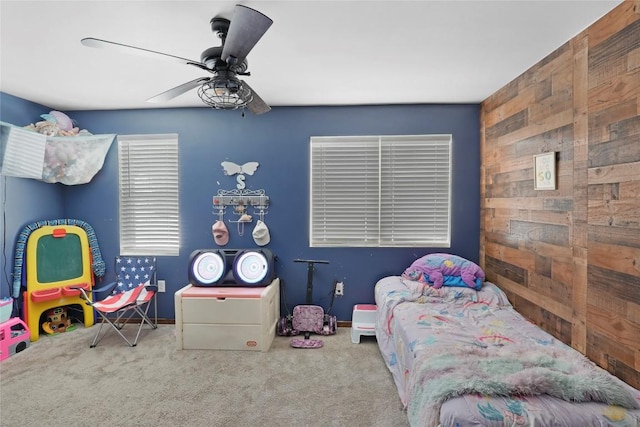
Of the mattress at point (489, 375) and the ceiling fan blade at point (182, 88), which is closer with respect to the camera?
the mattress at point (489, 375)

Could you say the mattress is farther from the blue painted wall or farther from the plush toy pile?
the plush toy pile

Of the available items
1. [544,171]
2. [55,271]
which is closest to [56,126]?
[55,271]

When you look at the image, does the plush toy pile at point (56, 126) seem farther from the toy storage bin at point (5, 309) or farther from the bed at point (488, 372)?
the bed at point (488, 372)

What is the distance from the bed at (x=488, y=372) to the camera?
1.35 m

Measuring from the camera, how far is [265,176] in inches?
137

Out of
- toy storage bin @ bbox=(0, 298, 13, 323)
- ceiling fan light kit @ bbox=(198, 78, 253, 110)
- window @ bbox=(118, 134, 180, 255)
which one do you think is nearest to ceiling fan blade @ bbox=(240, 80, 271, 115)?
ceiling fan light kit @ bbox=(198, 78, 253, 110)

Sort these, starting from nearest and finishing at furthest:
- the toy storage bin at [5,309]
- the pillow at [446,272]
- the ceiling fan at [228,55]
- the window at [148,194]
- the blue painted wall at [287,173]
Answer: the ceiling fan at [228,55], the toy storage bin at [5,309], the pillow at [446,272], the blue painted wall at [287,173], the window at [148,194]

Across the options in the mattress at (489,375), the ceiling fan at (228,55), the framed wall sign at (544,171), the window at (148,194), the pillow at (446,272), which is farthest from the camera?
the window at (148,194)

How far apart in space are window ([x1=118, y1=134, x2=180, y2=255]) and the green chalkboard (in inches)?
16.7

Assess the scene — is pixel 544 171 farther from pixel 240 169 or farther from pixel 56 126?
pixel 56 126

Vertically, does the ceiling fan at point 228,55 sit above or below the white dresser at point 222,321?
above

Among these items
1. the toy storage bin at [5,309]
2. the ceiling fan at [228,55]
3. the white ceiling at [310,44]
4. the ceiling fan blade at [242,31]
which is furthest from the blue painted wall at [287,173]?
the ceiling fan blade at [242,31]

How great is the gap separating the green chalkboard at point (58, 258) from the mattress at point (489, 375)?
3.29 meters

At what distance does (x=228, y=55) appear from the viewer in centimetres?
169
